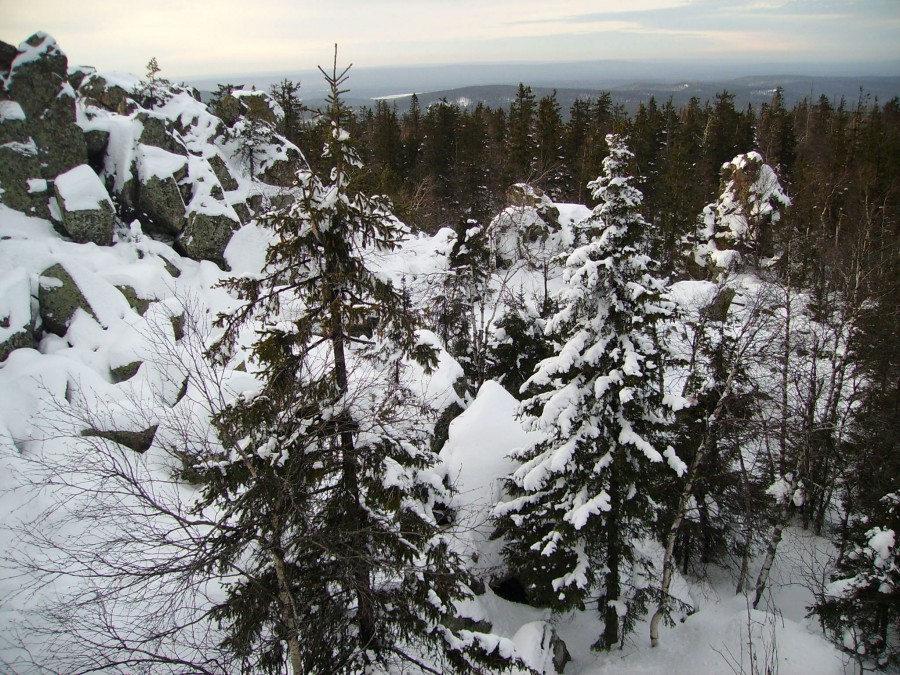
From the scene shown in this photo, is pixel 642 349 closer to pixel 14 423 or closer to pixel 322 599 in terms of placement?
pixel 322 599

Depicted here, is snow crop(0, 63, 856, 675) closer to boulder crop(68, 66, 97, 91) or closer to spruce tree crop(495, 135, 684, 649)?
spruce tree crop(495, 135, 684, 649)

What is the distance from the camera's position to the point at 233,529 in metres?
5.67

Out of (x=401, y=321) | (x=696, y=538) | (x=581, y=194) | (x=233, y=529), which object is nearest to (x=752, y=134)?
(x=581, y=194)

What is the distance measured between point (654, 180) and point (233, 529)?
40.4m

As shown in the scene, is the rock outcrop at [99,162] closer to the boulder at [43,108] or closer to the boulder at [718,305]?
the boulder at [43,108]

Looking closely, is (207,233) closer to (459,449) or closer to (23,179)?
(23,179)

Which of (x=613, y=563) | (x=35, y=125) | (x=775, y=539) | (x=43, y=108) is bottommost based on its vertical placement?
(x=775, y=539)

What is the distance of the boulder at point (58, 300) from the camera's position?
1493 cm

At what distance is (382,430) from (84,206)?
17995 millimetres

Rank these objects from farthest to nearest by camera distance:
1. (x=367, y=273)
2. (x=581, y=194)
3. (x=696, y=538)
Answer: (x=581, y=194) < (x=696, y=538) < (x=367, y=273)

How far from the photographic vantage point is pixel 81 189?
17844mm

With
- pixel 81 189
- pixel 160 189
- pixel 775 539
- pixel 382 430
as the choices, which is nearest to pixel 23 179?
pixel 81 189

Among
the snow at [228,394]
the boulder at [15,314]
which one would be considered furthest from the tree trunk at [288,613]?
the boulder at [15,314]

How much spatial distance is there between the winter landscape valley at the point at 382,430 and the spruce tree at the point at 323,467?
5 cm
